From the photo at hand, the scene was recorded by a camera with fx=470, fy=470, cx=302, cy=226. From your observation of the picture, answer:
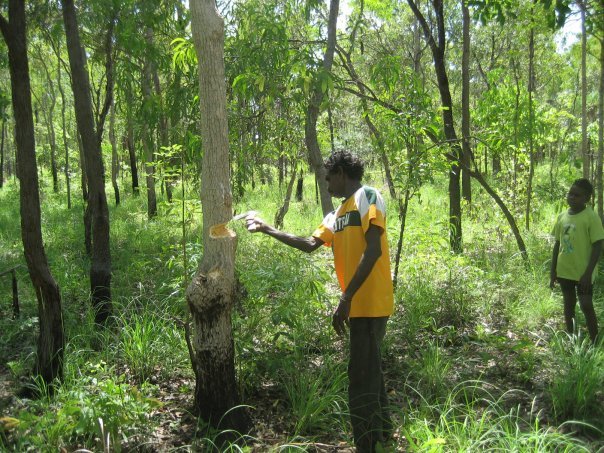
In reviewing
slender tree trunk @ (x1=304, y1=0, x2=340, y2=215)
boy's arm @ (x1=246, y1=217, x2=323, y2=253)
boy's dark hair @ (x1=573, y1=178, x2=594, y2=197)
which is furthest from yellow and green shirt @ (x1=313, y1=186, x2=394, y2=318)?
slender tree trunk @ (x1=304, y1=0, x2=340, y2=215)

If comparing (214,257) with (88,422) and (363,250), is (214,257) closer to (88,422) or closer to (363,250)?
(363,250)

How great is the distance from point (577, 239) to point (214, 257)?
3119mm

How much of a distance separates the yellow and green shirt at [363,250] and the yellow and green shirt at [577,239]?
7.17 ft

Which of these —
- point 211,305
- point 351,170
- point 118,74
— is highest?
point 118,74

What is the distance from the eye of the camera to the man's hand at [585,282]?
12.8 feet

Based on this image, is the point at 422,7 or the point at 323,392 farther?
the point at 422,7

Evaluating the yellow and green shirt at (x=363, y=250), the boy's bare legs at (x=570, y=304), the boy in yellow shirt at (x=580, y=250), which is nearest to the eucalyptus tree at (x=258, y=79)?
the yellow and green shirt at (x=363, y=250)

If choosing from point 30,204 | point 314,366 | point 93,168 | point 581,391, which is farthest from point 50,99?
point 581,391

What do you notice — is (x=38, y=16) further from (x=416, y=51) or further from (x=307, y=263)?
(x=416, y=51)

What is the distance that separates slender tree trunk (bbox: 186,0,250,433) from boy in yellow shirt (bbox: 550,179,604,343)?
9.79 ft

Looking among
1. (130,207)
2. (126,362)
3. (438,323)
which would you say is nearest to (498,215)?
(438,323)

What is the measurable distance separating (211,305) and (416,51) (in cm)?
1380

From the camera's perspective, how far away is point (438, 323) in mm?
4840

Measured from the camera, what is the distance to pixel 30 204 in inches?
137
